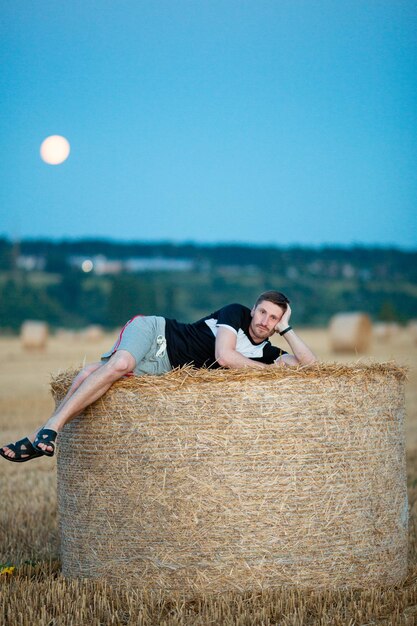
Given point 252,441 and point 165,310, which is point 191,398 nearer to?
point 252,441

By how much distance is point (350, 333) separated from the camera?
23.2m

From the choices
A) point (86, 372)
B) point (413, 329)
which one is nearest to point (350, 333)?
point (413, 329)

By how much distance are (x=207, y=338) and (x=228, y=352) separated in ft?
1.12

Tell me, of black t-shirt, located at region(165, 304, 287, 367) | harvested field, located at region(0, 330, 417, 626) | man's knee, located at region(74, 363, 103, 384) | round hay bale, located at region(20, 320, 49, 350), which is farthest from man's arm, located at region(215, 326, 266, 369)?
round hay bale, located at region(20, 320, 49, 350)

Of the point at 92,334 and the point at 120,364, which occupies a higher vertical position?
the point at 92,334

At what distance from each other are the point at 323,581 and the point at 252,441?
0.90 m

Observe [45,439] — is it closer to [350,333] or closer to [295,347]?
[295,347]

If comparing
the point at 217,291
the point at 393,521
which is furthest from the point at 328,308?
the point at 393,521

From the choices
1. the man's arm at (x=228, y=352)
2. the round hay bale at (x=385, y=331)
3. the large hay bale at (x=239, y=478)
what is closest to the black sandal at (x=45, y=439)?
the large hay bale at (x=239, y=478)

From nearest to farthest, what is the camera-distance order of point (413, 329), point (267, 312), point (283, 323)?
point (267, 312) → point (283, 323) → point (413, 329)

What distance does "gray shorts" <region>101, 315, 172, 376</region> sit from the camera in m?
5.26

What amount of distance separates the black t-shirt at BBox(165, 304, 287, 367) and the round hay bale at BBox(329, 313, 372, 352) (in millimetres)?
17853

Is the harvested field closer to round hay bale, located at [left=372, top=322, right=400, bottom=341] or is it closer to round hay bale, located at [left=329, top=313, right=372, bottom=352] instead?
round hay bale, located at [left=329, top=313, right=372, bottom=352]

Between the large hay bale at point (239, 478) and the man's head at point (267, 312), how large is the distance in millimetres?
602
